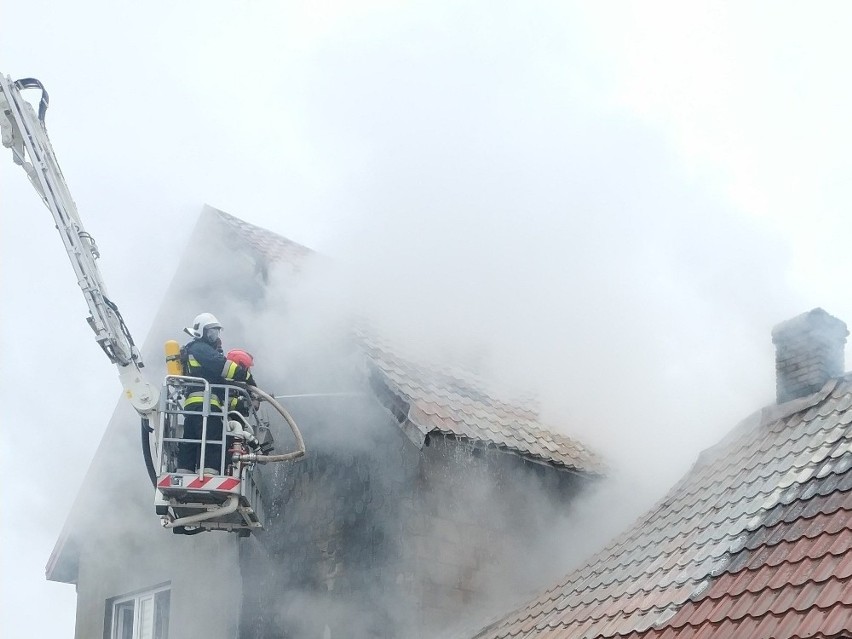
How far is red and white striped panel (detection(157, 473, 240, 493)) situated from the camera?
7684 millimetres

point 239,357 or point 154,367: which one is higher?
point 154,367

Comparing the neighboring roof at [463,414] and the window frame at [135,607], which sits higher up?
the neighboring roof at [463,414]

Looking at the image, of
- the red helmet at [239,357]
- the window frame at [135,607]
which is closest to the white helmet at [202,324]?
the red helmet at [239,357]

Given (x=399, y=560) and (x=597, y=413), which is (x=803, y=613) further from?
(x=597, y=413)

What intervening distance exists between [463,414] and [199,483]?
2.20 meters

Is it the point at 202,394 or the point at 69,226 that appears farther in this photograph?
the point at 69,226

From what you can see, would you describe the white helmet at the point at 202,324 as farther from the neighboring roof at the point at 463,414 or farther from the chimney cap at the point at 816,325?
the chimney cap at the point at 816,325

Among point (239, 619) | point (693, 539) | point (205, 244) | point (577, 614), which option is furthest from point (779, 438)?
point (205, 244)

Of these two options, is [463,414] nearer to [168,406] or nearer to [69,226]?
[168,406]

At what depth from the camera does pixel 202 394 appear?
313 inches

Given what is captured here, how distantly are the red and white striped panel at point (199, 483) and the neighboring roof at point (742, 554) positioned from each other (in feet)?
6.94

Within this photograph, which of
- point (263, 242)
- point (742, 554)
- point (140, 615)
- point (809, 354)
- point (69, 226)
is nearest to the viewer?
point (742, 554)

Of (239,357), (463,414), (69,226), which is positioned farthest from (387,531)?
(69,226)

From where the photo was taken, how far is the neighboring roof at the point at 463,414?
834 centimetres
